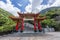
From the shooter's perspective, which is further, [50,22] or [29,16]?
[50,22]

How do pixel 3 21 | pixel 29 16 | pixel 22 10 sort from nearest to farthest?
1. pixel 29 16
2. pixel 3 21
3. pixel 22 10

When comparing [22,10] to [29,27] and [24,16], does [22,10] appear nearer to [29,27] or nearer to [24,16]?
[29,27]

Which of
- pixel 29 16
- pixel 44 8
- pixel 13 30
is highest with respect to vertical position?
pixel 44 8

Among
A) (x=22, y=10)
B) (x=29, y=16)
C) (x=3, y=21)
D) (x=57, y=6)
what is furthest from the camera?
(x=57, y=6)

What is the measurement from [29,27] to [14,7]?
4986 mm

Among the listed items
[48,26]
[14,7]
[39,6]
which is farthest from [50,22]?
[14,7]

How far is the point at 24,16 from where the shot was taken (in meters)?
28.8

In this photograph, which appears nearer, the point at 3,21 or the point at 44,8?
the point at 3,21

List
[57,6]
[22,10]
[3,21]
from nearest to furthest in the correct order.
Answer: [3,21] < [22,10] < [57,6]

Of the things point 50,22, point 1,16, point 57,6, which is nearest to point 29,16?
point 1,16

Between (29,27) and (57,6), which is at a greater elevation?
(57,6)

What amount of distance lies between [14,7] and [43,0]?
16.7ft

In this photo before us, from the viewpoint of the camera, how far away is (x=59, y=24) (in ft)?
113

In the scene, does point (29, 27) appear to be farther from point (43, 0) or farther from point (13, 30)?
point (43, 0)
